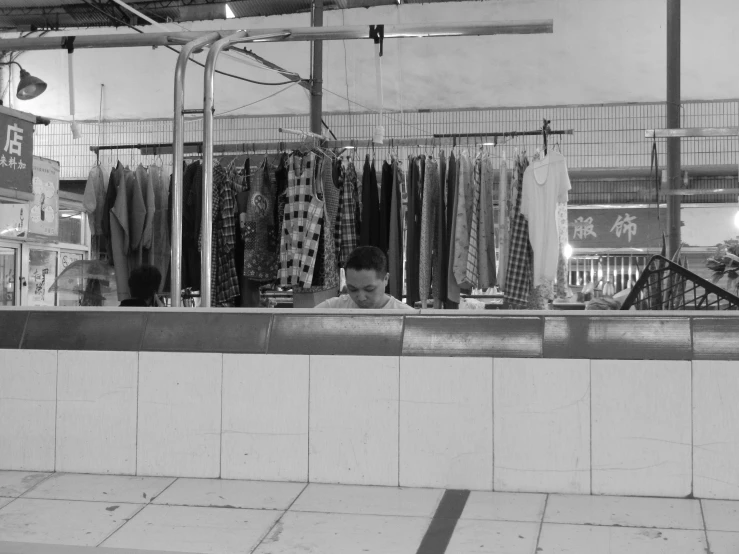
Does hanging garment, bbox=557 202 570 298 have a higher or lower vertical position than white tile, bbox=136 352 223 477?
higher

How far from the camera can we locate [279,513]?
201 cm

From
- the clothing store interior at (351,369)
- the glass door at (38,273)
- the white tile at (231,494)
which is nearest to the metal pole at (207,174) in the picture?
the clothing store interior at (351,369)

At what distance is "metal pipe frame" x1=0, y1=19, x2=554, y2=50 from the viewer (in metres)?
3.06

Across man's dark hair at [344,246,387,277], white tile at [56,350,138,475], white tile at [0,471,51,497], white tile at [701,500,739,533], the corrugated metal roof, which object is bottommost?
white tile at [0,471,51,497]

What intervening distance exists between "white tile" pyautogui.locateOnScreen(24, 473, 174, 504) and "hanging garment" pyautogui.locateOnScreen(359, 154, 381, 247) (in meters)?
3.06

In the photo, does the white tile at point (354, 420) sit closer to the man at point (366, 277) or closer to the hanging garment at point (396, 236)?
the man at point (366, 277)

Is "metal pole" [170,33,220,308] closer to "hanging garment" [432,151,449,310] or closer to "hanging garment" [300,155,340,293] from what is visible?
"hanging garment" [300,155,340,293]

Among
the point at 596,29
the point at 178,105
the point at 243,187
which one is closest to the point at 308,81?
the point at 243,187

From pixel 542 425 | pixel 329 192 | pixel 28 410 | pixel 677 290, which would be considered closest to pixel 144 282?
pixel 329 192

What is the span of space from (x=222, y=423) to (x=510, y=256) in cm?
301

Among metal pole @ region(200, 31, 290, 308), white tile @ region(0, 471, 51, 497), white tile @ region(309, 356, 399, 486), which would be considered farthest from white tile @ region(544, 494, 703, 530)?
metal pole @ region(200, 31, 290, 308)

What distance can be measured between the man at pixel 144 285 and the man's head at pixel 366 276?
5.83 feet

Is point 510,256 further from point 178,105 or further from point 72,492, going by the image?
point 72,492

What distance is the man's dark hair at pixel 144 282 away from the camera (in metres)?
5.05
